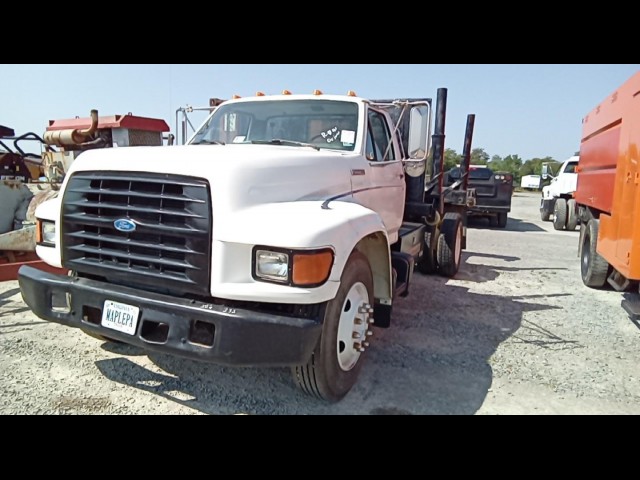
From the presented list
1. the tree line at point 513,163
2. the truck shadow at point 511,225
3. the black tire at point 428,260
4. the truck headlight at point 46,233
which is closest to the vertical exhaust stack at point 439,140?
the black tire at point 428,260

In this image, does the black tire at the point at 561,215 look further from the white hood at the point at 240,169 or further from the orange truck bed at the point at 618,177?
the white hood at the point at 240,169

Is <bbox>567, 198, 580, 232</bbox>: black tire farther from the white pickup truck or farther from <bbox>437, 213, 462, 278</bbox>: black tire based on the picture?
<bbox>437, 213, 462, 278</bbox>: black tire

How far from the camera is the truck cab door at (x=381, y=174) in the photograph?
12.8ft

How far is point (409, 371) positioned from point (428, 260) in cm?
338

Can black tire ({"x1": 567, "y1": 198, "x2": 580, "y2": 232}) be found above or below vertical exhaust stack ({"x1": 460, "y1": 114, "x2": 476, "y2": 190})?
below

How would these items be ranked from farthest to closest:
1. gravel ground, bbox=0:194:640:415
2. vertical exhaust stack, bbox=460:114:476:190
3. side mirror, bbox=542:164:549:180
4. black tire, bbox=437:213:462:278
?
1. side mirror, bbox=542:164:549:180
2. vertical exhaust stack, bbox=460:114:476:190
3. black tire, bbox=437:213:462:278
4. gravel ground, bbox=0:194:640:415

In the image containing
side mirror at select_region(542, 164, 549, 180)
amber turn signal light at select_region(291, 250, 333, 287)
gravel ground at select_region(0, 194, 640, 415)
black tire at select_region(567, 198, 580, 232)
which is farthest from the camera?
side mirror at select_region(542, 164, 549, 180)

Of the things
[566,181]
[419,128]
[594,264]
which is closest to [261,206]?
[419,128]

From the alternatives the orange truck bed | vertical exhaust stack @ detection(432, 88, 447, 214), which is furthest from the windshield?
the orange truck bed

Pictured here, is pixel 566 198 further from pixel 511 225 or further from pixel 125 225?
pixel 125 225

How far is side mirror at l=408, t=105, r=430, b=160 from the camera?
4.52 m

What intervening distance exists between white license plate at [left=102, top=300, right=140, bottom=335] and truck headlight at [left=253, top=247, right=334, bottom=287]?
0.79 meters

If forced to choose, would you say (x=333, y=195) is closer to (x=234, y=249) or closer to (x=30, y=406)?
(x=234, y=249)

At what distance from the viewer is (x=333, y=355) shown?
9.14ft
